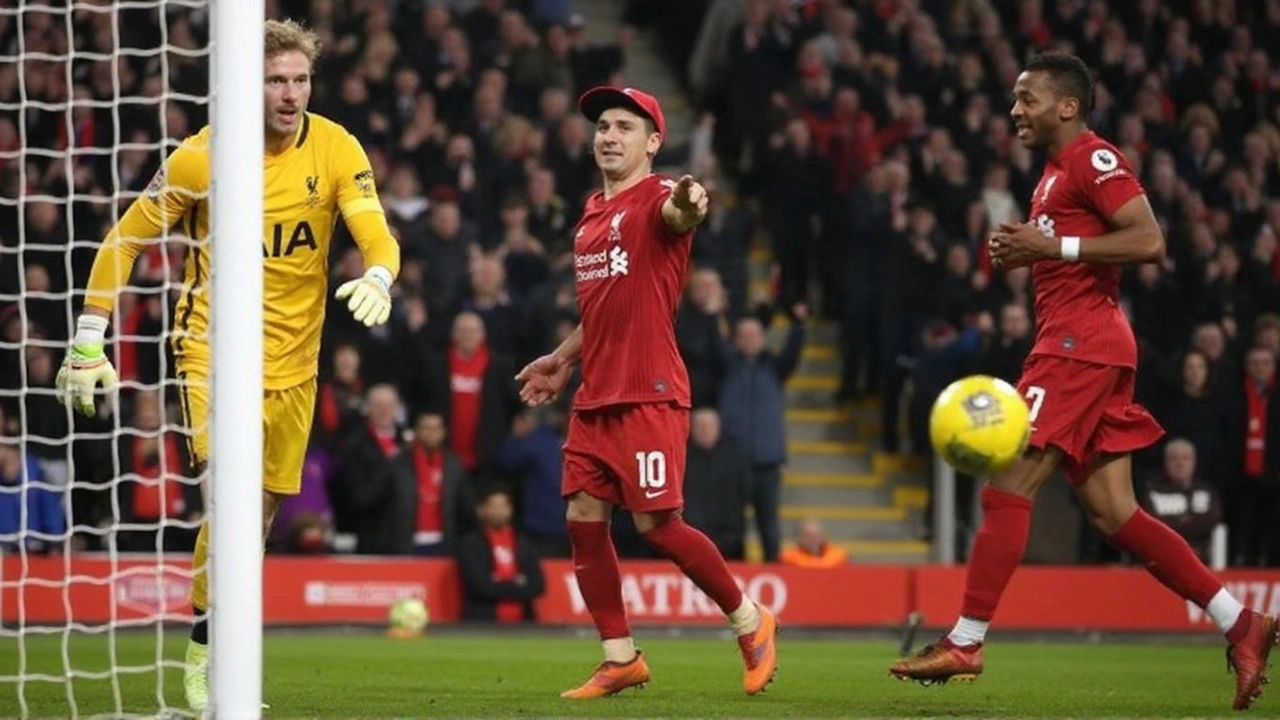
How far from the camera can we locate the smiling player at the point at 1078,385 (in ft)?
28.7

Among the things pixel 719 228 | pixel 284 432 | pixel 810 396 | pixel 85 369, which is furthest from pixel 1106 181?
pixel 810 396

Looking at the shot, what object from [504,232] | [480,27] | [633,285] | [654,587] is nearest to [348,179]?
[633,285]

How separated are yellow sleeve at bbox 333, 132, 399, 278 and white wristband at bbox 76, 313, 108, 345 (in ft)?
3.23

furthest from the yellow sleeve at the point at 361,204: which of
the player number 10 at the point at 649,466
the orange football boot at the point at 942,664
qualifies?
the orange football boot at the point at 942,664

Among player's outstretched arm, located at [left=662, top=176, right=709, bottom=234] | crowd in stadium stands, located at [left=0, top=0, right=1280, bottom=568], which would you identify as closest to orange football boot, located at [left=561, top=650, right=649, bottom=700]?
player's outstretched arm, located at [left=662, top=176, right=709, bottom=234]

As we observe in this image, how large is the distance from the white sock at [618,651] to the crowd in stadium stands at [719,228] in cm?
619

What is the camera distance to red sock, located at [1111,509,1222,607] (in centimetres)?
902

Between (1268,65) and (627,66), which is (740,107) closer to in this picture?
(627,66)

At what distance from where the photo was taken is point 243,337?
6.92 m

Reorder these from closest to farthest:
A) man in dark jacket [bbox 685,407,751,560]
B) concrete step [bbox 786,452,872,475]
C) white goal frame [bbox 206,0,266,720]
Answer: white goal frame [bbox 206,0,266,720] → man in dark jacket [bbox 685,407,751,560] → concrete step [bbox 786,452,872,475]

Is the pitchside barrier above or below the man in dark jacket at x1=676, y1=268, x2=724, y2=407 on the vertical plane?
below

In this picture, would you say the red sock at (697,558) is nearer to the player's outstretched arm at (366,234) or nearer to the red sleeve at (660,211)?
the red sleeve at (660,211)

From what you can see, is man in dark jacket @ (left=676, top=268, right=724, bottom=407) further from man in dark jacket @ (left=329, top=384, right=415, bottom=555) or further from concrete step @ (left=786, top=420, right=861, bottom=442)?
concrete step @ (left=786, top=420, right=861, bottom=442)

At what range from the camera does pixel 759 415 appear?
18.5m
